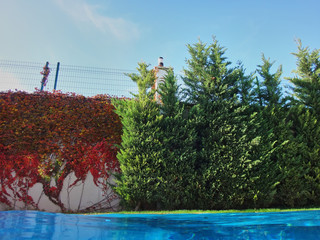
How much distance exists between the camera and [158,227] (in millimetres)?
3162

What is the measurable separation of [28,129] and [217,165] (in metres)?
5.86

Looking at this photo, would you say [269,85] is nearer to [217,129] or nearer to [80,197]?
[217,129]

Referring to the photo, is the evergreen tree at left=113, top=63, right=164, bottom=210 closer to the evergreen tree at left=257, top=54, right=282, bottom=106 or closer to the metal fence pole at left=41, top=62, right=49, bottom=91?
the metal fence pole at left=41, top=62, right=49, bottom=91

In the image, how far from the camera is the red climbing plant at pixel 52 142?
20.4 ft

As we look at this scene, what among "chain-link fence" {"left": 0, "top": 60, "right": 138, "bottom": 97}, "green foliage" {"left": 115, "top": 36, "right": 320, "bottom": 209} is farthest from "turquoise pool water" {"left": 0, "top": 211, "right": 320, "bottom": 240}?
"chain-link fence" {"left": 0, "top": 60, "right": 138, "bottom": 97}

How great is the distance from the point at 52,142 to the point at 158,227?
16.0 ft

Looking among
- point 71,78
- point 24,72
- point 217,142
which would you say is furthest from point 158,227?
point 24,72

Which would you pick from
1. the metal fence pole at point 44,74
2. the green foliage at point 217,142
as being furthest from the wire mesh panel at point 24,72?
the green foliage at point 217,142

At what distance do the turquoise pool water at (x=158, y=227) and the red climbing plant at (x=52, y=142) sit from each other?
3.22 metres

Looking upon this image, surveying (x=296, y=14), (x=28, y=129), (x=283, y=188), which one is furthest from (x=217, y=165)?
(x=28, y=129)

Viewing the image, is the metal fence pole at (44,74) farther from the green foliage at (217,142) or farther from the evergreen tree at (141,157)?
the evergreen tree at (141,157)

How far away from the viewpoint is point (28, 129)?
254 inches

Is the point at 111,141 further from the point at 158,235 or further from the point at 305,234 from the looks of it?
the point at 305,234

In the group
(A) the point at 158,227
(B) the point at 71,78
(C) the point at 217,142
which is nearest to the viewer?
(A) the point at 158,227
